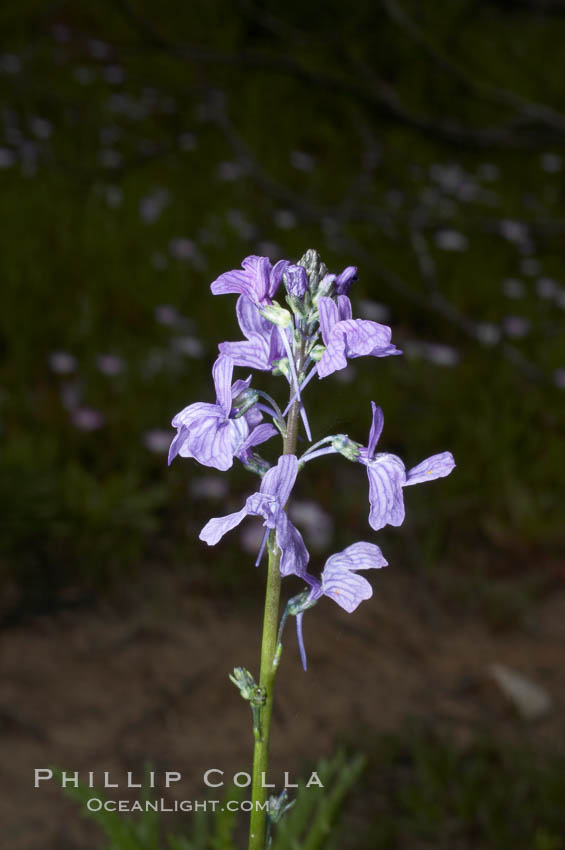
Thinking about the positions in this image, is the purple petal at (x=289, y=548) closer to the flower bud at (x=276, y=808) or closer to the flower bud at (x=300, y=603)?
the flower bud at (x=300, y=603)

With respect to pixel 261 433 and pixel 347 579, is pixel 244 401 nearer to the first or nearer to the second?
pixel 261 433

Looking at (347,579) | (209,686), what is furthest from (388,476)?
(209,686)

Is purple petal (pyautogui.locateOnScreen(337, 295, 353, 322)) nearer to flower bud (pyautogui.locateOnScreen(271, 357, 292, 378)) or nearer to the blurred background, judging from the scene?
flower bud (pyautogui.locateOnScreen(271, 357, 292, 378))

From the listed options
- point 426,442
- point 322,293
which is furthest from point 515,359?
point 322,293

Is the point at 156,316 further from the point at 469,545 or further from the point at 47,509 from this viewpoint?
the point at 469,545

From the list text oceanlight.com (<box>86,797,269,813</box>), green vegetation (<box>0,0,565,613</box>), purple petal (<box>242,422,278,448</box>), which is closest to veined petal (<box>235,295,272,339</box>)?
purple petal (<box>242,422,278,448</box>)

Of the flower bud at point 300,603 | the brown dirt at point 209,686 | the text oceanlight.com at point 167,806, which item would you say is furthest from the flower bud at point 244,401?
the brown dirt at point 209,686
